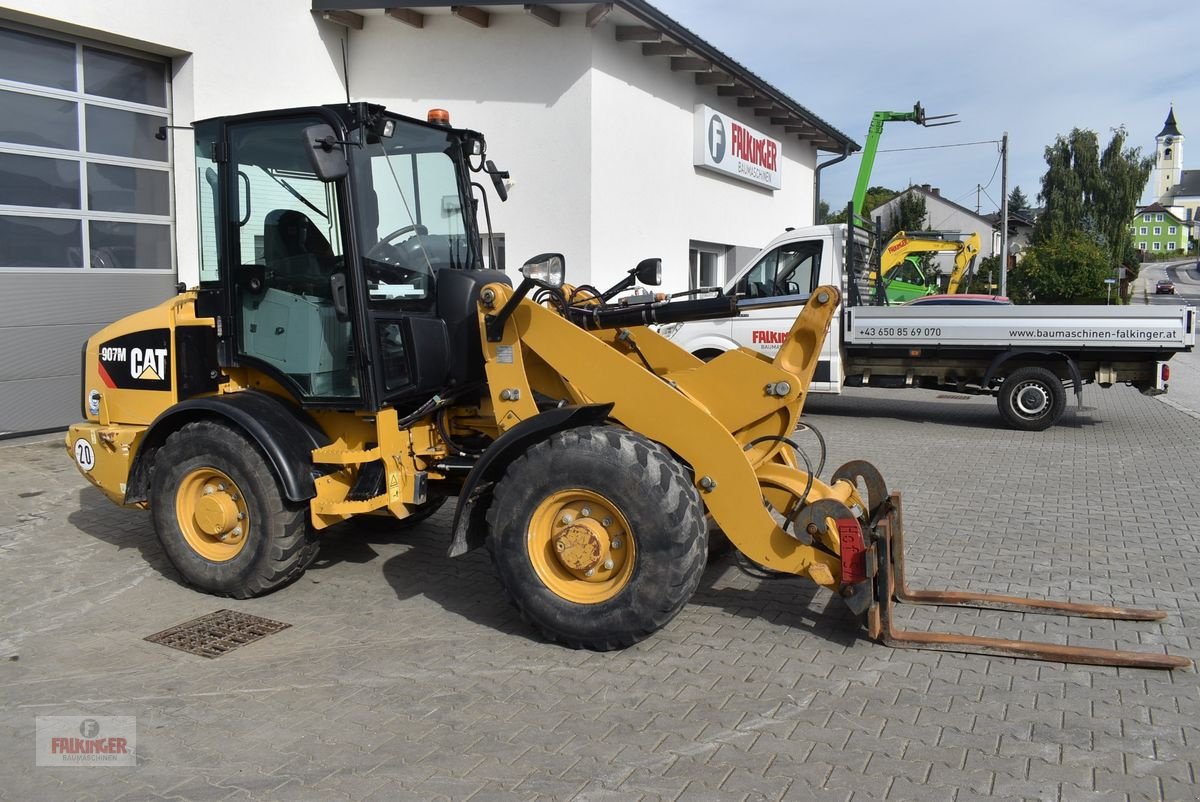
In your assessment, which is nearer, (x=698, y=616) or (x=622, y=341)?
(x=698, y=616)

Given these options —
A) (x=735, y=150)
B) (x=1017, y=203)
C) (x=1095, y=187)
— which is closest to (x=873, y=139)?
(x=735, y=150)

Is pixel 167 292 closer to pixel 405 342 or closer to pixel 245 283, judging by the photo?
pixel 245 283

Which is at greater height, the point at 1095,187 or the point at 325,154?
the point at 1095,187

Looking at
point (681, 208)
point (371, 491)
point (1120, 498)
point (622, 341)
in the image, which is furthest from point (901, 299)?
point (371, 491)

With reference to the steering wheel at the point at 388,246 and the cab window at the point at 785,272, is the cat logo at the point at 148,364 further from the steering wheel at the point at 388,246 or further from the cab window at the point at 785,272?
the cab window at the point at 785,272

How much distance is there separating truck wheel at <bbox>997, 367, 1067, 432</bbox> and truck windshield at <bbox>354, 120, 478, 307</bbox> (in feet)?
27.3

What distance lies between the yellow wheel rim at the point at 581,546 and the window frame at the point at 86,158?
803cm

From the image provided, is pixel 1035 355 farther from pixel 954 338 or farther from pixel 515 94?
pixel 515 94

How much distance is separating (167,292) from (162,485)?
6.79 meters

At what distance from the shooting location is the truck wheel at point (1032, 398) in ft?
38.0

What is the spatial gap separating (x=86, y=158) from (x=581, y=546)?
28.9 ft

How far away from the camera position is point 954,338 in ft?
38.5

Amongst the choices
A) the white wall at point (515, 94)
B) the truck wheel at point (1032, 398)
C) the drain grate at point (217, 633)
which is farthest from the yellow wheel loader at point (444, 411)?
the truck wheel at point (1032, 398)

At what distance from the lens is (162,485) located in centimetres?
535
